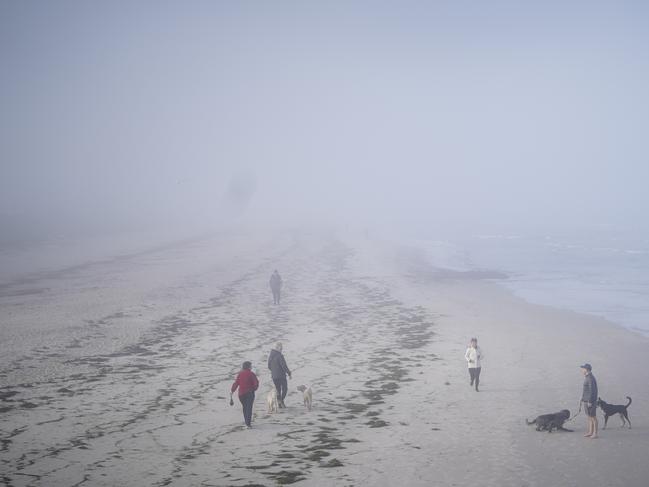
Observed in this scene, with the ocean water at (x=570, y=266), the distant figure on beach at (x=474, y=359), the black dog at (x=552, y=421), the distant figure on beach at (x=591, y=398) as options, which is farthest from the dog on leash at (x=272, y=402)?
the ocean water at (x=570, y=266)

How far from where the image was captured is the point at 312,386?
1786 centimetres

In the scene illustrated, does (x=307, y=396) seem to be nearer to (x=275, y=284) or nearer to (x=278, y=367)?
(x=278, y=367)

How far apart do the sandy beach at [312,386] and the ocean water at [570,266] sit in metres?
3.80

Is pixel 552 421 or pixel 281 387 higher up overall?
pixel 281 387

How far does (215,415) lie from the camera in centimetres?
1502

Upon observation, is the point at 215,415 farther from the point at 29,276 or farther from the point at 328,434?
the point at 29,276

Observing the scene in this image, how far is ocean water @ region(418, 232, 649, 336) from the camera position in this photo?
35.7m

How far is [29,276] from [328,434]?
38014 mm

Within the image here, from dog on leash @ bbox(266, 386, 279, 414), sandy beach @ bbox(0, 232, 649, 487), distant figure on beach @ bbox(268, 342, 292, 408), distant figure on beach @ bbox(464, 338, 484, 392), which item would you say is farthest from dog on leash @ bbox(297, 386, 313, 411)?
distant figure on beach @ bbox(464, 338, 484, 392)

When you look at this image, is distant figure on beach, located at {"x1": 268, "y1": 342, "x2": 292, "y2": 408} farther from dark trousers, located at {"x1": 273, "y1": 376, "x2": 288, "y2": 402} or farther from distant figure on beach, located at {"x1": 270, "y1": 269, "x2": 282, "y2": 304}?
distant figure on beach, located at {"x1": 270, "y1": 269, "x2": 282, "y2": 304}

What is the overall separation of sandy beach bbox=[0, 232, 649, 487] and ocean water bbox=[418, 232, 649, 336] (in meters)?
3.80

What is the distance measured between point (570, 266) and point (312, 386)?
4664cm

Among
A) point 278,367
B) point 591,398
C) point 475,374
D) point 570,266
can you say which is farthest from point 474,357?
point 570,266

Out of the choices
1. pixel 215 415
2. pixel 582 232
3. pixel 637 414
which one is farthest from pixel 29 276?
pixel 582 232
